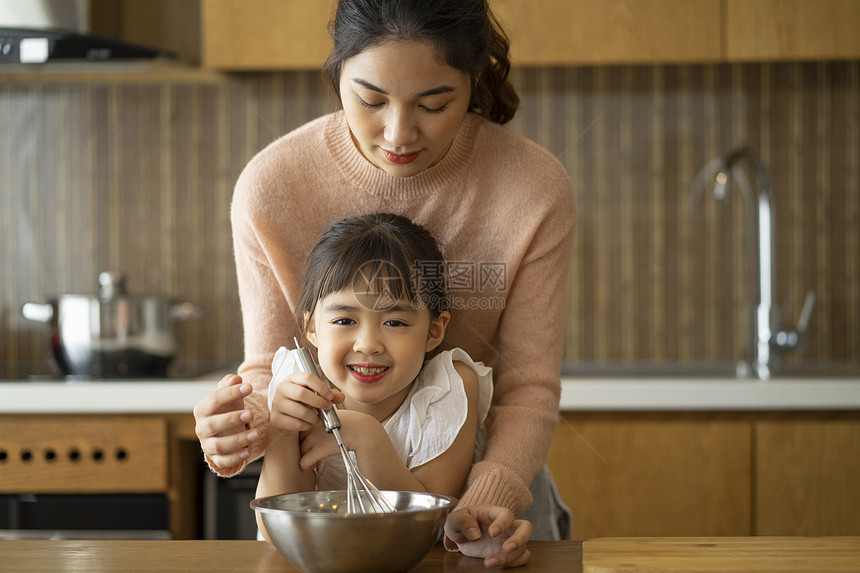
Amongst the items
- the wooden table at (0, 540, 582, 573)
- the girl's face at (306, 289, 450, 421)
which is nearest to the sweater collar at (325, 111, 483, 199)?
the girl's face at (306, 289, 450, 421)

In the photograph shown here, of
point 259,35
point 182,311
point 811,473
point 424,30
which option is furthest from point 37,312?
point 811,473

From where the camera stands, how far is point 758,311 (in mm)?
2004

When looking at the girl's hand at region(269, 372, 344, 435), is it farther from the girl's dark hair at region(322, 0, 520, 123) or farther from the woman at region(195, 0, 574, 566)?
the girl's dark hair at region(322, 0, 520, 123)

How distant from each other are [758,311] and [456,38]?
4.38 feet

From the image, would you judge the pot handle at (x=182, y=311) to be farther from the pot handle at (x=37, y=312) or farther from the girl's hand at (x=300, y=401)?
the girl's hand at (x=300, y=401)

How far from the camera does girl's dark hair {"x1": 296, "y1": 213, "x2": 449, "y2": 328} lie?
88 cm

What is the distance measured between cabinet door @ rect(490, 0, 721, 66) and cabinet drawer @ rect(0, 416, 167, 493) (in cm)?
106

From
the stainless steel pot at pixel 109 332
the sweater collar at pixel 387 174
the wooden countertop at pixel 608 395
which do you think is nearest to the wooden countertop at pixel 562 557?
the sweater collar at pixel 387 174

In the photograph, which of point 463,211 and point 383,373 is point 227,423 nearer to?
point 383,373

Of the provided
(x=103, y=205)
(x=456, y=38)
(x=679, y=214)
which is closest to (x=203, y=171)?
(x=103, y=205)

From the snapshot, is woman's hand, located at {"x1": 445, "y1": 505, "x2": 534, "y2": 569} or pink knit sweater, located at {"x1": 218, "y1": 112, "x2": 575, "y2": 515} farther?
pink knit sweater, located at {"x1": 218, "y1": 112, "x2": 575, "y2": 515}

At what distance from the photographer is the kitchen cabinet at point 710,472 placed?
172cm

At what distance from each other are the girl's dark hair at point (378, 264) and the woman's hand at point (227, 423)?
5.8 inches

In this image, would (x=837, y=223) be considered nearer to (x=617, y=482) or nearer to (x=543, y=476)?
(x=617, y=482)
